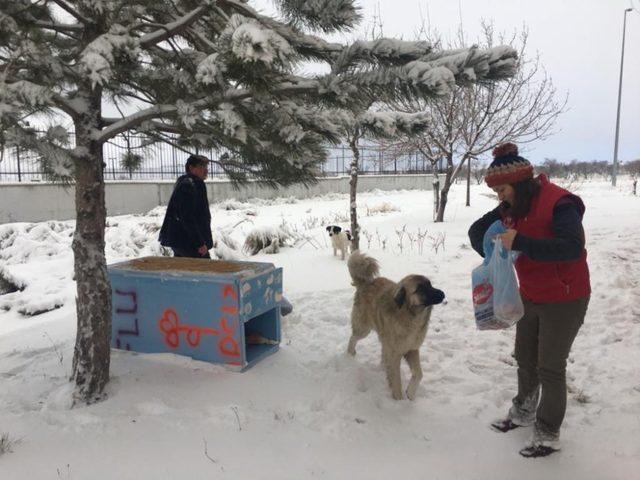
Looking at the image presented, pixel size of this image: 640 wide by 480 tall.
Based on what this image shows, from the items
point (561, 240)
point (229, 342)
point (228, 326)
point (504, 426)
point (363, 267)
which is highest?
point (561, 240)

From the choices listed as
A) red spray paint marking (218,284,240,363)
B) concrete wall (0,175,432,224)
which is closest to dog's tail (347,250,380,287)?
red spray paint marking (218,284,240,363)

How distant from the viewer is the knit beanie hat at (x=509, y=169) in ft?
7.92

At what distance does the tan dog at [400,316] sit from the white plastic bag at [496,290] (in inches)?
15.7

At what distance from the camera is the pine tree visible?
218 centimetres

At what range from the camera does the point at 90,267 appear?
10.1 feet

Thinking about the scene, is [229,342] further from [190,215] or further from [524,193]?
[524,193]

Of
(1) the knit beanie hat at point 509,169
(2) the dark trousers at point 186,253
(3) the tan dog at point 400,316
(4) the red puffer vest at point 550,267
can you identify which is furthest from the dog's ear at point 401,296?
(2) the dark trousers at point 186,253

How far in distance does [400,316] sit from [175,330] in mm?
1806

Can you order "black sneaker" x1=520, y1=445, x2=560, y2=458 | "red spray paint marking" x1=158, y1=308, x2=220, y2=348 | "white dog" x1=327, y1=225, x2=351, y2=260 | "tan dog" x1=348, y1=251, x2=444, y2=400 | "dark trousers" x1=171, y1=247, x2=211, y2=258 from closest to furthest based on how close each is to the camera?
"black sneaker" x1=520, y1=445, x2=560, y2=458 < "tan dog" x1=348, y1=251, x2=444, y2=400 < "red spray paint marking" x1=158, y1=308, x2=220, y2=348 < "dark trousers" x1=171, y1=247, x2=211, y2=258 < "white dog" x1=327, y1=225, x2=351, y2=260

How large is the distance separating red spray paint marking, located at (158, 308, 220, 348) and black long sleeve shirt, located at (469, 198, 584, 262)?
2370 mm

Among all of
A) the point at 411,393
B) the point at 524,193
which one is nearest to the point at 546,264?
the point at 524,193

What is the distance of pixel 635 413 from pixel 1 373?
4739 millimetres

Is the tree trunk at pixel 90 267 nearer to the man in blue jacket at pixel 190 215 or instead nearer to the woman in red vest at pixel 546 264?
the man in blue jacket at pixel 190 215

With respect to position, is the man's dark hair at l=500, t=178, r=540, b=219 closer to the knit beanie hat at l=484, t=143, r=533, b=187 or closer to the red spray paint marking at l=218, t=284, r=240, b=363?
the knit beanie hat at l=484, t=143, r=533, b=187
